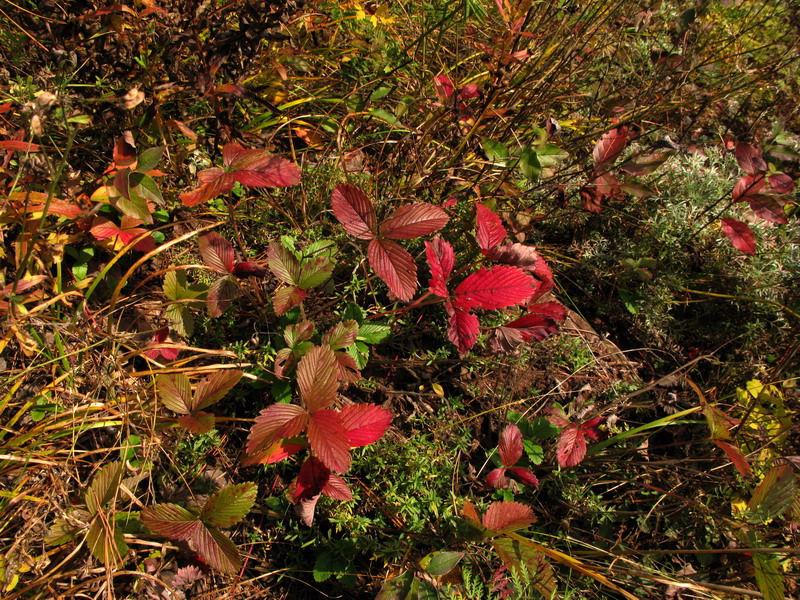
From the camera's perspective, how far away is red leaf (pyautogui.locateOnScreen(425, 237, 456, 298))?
5.54ft

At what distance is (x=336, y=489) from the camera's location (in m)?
1.54

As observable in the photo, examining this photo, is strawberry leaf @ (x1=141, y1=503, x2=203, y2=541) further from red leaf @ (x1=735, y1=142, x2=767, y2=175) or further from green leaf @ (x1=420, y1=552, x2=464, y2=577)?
red leaf @ (x1=735, y1=142, x2=767, y2=175)

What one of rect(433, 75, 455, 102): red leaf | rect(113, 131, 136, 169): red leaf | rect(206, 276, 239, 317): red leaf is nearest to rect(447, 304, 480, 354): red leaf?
rect(206, 276, 239, 317): red leaf

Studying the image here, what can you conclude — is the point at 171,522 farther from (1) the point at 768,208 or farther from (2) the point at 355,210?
(1) the point at 768,208

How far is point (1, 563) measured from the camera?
54.2 inches

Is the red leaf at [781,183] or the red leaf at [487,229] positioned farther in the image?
the red leaf at [781,183]

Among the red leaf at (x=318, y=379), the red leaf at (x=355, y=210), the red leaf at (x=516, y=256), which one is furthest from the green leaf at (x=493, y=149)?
the red leaf at (x=318, y=379)

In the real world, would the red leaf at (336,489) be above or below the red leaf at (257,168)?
below

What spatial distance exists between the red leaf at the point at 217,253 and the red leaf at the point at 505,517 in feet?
Answer: 3.62

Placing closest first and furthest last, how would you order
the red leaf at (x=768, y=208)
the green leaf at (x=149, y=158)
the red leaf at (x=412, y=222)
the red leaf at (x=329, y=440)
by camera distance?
the red leaf at (x=329, y=440)
the red leaf at (x=412, y=222)
the green leaf at (x=149, y=158)
the red leaf at (x=768, y=208)

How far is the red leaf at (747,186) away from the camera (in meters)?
2.14

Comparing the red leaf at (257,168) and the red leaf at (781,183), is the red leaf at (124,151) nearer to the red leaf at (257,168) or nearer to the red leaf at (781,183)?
the red leaf at (257,168)

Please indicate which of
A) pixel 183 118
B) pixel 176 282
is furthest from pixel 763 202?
pixel 183 118

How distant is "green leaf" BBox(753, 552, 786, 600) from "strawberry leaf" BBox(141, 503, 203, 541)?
1.49 m
